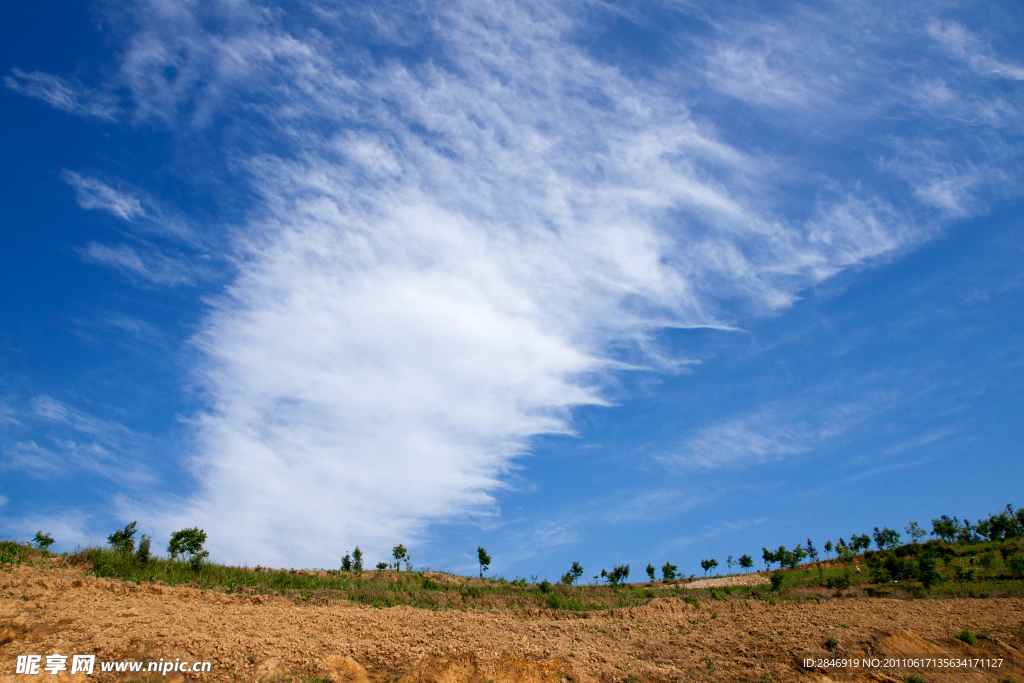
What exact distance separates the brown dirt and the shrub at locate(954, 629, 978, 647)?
0.71 ft

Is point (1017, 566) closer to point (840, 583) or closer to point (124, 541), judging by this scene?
Answer: point (840, 583)

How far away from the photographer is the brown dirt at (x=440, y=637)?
39.0 ft

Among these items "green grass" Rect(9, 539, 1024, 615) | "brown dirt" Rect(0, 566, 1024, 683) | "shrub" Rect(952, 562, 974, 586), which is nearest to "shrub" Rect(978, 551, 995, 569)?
"green grass" Rect(9, 539, 1024, 615)

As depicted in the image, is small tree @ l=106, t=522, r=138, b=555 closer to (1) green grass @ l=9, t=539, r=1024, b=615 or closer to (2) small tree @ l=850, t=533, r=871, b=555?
(1) green grass @ l=9, t=539, r=1024, b=615

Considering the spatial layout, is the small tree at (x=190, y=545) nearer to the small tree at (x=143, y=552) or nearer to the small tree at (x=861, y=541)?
the small tree at (x=143, y=552)

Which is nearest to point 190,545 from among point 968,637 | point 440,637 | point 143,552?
point 143,552

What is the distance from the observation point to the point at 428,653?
13.8m

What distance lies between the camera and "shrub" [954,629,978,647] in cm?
1778

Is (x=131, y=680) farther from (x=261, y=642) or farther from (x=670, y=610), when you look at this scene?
(x=670, y=610)

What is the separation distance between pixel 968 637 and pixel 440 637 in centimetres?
1718

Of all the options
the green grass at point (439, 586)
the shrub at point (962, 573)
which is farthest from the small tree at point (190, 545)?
the shrub at point (962, 573)

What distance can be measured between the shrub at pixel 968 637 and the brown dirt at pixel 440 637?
217 millimetres

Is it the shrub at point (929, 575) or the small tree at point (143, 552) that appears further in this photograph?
the shrub at point (929, 575)

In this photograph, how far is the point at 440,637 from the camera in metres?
14.7
